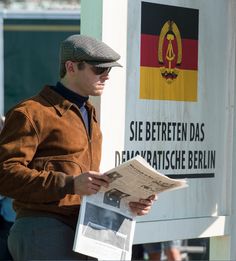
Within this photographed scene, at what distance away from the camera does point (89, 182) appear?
349 centimetres

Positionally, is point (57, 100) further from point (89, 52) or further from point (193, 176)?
point (193, 176)

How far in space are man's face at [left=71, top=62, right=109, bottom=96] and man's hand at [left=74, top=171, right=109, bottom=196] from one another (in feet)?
1.35

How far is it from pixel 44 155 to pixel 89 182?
26 cm

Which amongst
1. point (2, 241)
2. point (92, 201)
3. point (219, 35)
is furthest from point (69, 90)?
point (2, 241)

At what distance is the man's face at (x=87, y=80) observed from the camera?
3.74 m

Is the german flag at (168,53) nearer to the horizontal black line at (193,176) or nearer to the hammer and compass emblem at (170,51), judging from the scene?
the hammer and compass emblem at (170,51)

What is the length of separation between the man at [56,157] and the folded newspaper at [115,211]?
0.20 ft

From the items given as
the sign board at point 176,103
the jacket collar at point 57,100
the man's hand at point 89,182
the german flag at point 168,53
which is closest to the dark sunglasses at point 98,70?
the jacket collar at point 57,100

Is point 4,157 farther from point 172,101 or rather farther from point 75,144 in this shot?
point 172,101

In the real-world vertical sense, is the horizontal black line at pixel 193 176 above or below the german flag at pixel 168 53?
below

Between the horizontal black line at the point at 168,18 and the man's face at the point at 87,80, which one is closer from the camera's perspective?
the man's face at the point at 87,80

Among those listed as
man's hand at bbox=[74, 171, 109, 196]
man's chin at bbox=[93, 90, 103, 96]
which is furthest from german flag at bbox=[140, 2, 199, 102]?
man's hand at bbox=[74, 171, 109, 196]

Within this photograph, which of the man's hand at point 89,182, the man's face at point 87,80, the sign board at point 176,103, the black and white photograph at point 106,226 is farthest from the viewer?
the sign board at point 176,103

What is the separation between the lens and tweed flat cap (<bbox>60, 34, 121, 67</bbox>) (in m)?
3.69
